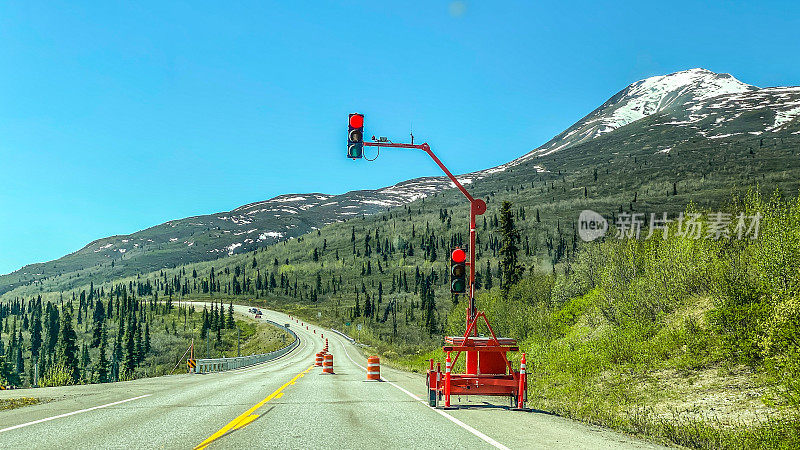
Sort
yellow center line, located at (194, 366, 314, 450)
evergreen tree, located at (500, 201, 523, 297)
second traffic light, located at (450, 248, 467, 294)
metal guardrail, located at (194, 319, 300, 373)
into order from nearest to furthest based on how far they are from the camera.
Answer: yellow center line, located at (194, 366, 314, 450), second traffic light, located at (450, 248, 467, 294), metal guardrail, located at (194, 319, 300, 373), evergreen tree, located at (500, 201, 523, 297)

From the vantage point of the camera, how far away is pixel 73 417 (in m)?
11.3

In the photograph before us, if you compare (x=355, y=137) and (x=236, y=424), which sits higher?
(x=355, y=137)

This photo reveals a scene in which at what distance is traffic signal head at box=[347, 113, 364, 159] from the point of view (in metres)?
16.0

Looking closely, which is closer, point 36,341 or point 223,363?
point 223,363

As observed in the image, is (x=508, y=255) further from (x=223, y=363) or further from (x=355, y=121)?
(x=355, y=121)

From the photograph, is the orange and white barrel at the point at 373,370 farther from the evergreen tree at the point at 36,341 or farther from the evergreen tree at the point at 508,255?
the evergreen tree at the point at 36,341

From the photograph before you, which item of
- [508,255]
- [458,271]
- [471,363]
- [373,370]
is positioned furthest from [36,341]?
[471,363]

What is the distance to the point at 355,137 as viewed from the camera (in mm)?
15945

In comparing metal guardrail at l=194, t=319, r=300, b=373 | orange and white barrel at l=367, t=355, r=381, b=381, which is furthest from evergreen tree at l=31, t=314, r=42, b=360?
orange and white barrel at l=367, t=355, r=381, b=381

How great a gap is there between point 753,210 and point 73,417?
18.8 m

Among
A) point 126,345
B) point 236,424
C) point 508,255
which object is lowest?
point 126,345

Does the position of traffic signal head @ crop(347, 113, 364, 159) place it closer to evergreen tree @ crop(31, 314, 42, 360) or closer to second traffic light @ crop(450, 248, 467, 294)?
second traffic light @ crop(450, 248, 467, 294)

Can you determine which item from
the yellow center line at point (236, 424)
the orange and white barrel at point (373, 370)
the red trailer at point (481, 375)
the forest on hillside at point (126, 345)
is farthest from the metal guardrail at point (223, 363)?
the forest on hillside at point (126, 345)

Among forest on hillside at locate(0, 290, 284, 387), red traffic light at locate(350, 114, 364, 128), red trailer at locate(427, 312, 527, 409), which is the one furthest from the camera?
forest on hillside at locate(0, 290, 284, 387)
